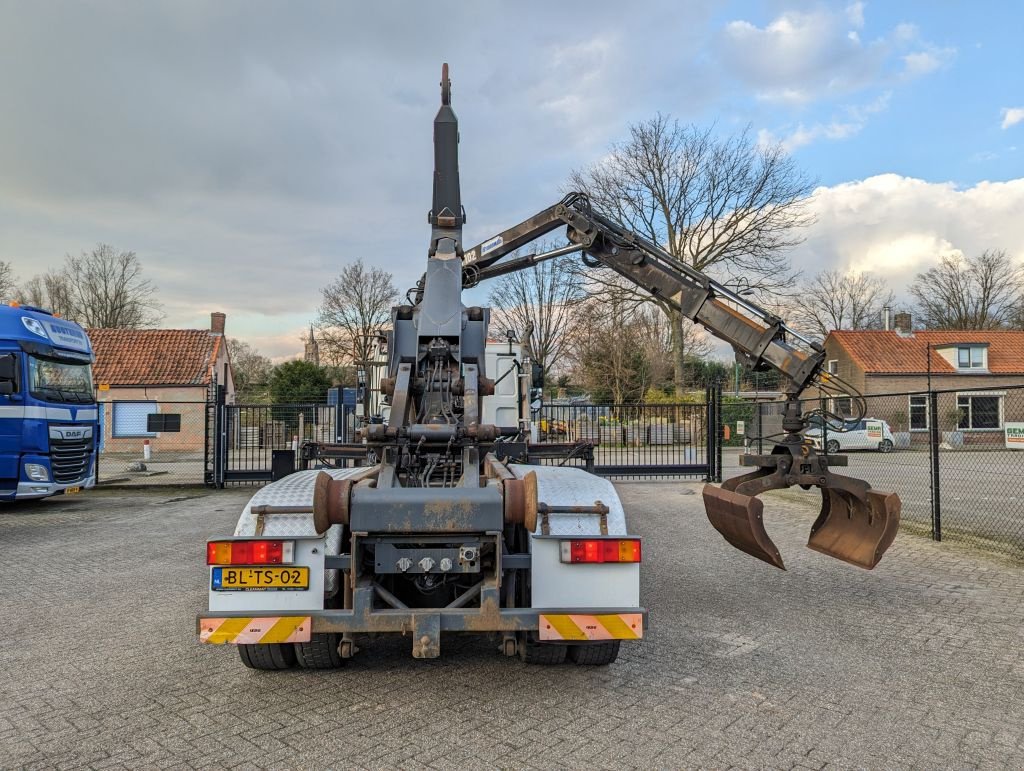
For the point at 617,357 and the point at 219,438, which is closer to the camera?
the point at 219,438

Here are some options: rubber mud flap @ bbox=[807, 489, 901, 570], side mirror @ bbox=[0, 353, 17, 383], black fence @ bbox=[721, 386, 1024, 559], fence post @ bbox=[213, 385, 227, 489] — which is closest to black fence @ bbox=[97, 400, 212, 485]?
fence post @ bbox=[213, 385, 227, 489]

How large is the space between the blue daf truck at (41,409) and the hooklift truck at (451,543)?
912cm

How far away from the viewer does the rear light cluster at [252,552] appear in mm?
3848

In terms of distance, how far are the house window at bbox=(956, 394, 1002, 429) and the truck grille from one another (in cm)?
2734

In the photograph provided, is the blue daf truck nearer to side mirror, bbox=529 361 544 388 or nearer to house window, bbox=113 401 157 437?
side mirror, bbox=529 361 544 388

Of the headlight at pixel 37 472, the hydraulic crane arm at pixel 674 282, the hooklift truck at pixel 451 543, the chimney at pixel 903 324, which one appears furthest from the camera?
the chimney at pixel 903 324

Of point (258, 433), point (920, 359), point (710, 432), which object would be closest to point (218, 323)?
point (258, 433)

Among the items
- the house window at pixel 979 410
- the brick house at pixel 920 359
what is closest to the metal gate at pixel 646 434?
the house window at pixel 979 410

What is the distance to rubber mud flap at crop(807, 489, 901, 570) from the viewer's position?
504cm

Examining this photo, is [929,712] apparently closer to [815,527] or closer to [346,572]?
[815,527]

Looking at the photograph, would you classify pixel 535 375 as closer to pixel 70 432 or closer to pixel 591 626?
pixel 591 626

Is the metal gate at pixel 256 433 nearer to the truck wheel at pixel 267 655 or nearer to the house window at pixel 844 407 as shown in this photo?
the truck wheel at pixel 267 655

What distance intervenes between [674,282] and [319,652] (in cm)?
440

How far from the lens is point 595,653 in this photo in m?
4.30
